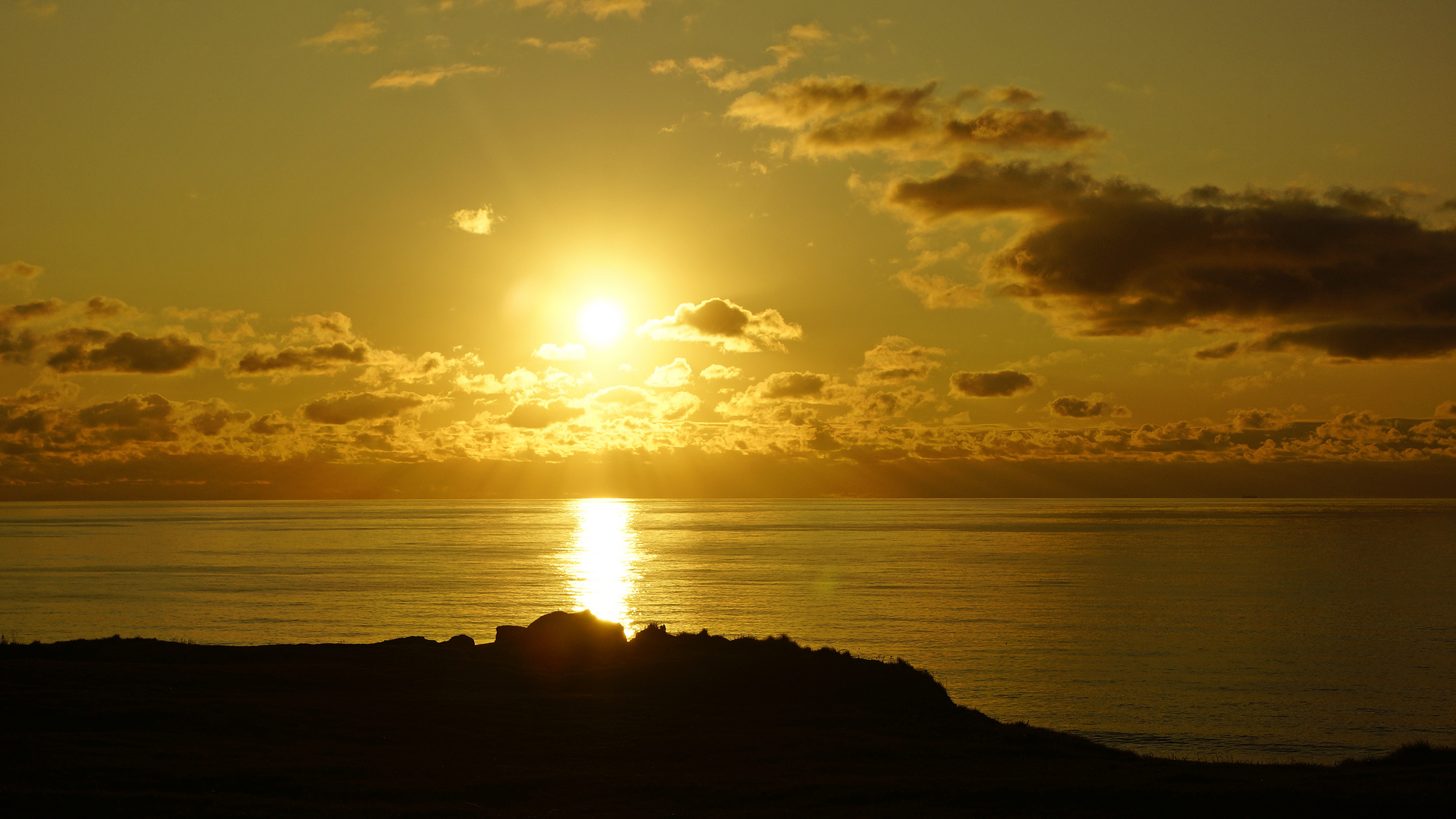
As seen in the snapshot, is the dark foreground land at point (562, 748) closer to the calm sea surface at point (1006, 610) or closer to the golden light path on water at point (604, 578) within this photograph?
the calm sea surface at point (1006, 610)

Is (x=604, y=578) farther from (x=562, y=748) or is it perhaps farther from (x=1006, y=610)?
(x=562, y=748)

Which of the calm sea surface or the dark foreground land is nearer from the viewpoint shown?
the dark foreground land

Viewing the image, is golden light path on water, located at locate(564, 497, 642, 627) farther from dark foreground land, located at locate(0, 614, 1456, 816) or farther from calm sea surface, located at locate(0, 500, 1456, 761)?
dark foreground land, located at locate(0, 614, 1456, 816)

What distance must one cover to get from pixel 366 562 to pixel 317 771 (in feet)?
368

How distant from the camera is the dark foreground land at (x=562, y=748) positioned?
17.0 m

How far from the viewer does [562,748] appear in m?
22.1

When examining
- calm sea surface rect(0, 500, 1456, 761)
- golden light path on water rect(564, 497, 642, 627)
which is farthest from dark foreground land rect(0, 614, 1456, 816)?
golden light path on water rect(564, 497, 642, 627)

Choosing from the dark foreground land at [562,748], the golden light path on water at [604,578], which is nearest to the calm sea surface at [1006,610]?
the golden light path on water at [604,578]

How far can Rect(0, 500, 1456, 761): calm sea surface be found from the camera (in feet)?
127

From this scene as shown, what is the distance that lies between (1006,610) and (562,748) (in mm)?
53661

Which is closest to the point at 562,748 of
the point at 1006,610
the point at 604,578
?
the point at 1006,610

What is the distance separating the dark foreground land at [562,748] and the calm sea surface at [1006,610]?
1129 cm

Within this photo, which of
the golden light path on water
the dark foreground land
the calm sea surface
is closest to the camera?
the dark foreground land

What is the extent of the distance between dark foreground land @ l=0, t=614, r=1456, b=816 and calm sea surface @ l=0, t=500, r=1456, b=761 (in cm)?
1129
